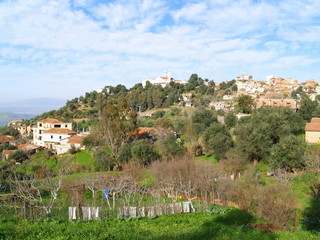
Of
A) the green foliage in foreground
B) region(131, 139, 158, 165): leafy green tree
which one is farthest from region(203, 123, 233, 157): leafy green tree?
the green foliage in foreground

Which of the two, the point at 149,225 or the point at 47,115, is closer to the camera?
the point at 149,225

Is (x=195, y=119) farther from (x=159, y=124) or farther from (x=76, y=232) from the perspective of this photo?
(x=76, y=232)

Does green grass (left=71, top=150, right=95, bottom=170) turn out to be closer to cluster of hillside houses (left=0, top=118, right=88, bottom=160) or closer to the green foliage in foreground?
cluster of hillside houses (left=0, top=118, right=88, bottom=160)

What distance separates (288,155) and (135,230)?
13705 millimetres

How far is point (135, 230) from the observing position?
27.8ft

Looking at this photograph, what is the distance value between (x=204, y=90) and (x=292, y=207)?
76439 mm

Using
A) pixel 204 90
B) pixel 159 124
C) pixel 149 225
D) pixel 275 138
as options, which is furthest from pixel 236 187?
pixel 204 90

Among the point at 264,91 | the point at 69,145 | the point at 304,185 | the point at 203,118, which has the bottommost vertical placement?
the point at 304,185

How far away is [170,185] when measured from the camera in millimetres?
14391

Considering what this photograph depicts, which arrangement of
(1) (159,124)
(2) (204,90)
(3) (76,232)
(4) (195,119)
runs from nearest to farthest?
(3) (76,232)
(4) (195,119)
(1) (159,124)
(2) (204,90)

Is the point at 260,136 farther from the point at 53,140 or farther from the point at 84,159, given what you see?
the point at 53,140

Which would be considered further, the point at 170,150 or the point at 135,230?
the point at 170,150

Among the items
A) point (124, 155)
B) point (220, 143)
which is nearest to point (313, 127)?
point (220, 143)

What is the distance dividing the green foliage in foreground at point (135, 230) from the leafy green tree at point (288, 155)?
10.4 m
